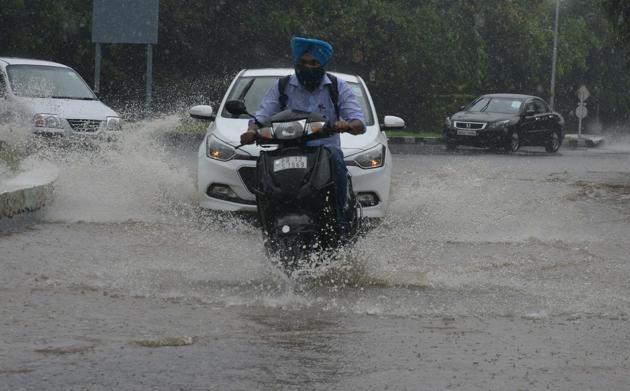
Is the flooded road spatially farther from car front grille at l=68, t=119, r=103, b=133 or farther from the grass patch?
car front grille at l=68, t=119, r=103, b=133

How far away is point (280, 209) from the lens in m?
7.80

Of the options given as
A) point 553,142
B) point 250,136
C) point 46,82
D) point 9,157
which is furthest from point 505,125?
point 250,136

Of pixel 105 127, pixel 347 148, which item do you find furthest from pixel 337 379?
pixel 105 127

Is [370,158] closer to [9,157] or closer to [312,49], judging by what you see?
[312,49]

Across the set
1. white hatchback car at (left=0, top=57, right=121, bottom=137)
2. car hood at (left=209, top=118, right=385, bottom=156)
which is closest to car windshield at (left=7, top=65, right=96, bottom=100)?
white hatchback car at (left=0, top=57, right=121, bottom=137)

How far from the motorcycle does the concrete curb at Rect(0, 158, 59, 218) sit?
3.47 metres

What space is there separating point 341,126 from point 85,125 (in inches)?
438

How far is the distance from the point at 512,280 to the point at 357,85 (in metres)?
5.00

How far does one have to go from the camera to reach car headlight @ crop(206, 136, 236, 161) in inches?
448

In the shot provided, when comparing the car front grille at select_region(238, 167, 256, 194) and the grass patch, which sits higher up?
the car front grille at select_region(238, 167, 256, 194)

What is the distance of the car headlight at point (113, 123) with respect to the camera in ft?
61.0

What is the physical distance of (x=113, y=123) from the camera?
18.7 metres

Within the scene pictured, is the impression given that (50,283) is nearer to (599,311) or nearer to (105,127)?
(599,311)

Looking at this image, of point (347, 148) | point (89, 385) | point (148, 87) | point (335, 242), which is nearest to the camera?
point (89, 385)
